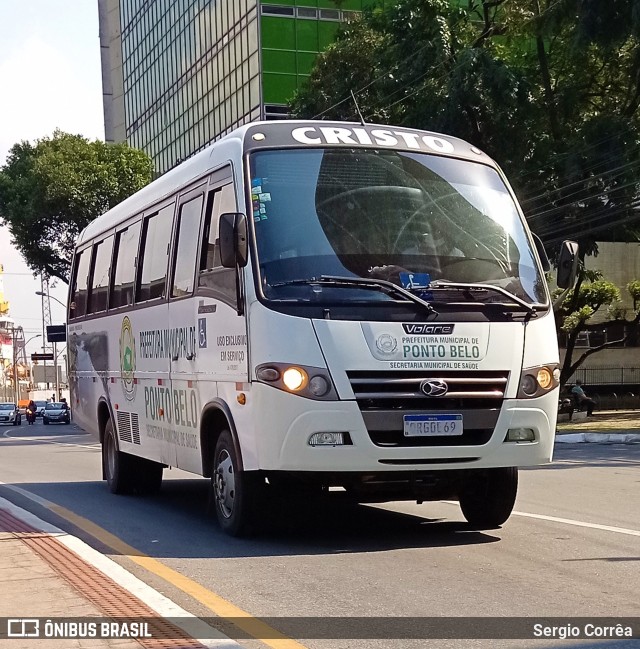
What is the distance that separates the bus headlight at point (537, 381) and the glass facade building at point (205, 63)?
3771 centimetres

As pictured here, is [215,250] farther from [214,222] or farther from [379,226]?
[379,226]

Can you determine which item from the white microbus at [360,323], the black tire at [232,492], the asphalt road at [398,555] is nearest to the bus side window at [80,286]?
the asphalt road at [398,555]

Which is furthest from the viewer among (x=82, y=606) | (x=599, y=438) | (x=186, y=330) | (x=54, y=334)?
(x=54, y=334)

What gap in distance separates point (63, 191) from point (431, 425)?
45.2 metres

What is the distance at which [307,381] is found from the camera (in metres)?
8.27

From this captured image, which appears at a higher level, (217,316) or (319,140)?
(319,140)

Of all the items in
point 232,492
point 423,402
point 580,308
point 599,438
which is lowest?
point 599,438

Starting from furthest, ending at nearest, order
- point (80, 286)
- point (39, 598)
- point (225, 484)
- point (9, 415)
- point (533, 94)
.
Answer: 1. point (9, 415)
2. point (533, 94)
3. point (80, 286)
4. point (225, 484)
5. point (39, 598)

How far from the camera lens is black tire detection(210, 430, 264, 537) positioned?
894cm

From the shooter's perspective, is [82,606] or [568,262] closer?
[82,606]

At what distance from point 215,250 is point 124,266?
149 inches

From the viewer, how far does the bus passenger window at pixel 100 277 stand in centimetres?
1409

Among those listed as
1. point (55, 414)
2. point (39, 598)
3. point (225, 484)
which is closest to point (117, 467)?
point (225, 484)

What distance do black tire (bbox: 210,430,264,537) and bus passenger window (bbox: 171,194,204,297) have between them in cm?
163
